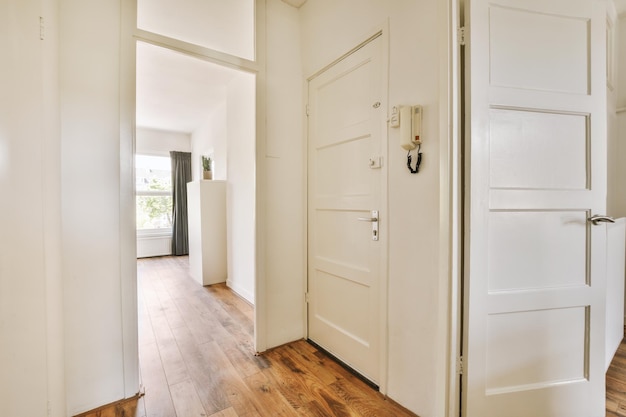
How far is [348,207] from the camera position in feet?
6.31

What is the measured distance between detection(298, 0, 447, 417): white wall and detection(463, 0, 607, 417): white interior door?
159 millimetres

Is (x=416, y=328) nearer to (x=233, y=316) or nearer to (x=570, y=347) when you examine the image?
(x=570, y=347)

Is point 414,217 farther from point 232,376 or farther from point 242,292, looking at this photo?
point 242,292

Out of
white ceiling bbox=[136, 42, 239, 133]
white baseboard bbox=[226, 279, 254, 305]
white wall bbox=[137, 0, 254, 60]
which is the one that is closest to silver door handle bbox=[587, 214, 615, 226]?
white wall bbox=[137, 0, 254, 60]

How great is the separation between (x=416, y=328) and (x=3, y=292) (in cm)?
191

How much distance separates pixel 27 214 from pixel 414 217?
1.88 m

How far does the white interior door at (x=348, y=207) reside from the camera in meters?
1.72

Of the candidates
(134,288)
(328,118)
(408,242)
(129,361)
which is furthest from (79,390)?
(328,118)

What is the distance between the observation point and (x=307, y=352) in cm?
215

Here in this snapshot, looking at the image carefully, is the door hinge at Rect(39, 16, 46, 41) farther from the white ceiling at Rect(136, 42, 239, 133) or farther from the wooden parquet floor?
the wooden parquet floor

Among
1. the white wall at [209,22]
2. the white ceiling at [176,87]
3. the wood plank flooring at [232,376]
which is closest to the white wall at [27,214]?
the wood plank flooring at [232,376]

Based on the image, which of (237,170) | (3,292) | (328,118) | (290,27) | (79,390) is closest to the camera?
(3,292)

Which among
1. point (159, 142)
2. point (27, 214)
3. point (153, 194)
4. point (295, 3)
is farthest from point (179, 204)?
point (27, 214)

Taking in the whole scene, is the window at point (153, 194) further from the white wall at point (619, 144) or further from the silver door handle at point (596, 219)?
the white wall at point (619, 144)
